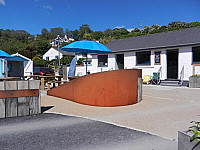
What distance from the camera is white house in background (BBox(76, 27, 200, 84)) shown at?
13180mm

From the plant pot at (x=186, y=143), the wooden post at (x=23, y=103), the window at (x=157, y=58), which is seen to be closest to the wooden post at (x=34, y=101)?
the wooden post at (x=23, y=103)

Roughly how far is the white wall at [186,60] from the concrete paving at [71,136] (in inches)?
447

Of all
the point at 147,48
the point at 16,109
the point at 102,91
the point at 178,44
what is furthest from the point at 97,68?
the point at 16,109

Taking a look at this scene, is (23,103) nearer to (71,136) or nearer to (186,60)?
(71,136)

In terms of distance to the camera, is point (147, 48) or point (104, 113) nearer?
point (104, 113)

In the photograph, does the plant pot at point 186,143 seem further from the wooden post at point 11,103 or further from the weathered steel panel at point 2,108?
the weathered steel panel at point 2,108

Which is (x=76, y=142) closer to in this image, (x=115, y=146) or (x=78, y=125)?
(x=115, y=146)

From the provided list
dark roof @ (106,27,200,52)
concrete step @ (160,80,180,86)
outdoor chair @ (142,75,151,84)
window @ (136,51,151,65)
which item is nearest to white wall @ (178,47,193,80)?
dark roof @ (106,27,200,52)

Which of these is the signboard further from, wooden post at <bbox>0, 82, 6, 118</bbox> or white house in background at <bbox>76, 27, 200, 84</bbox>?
wooden post at <bbox>0, 82, 6, 118</bbox>

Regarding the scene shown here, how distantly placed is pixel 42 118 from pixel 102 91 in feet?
7.16

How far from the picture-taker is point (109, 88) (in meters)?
5.96

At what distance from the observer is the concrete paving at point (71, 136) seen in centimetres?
298

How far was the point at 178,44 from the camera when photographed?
13.6 meters

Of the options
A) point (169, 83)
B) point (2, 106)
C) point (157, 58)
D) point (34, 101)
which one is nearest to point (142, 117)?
point (34, 101)
